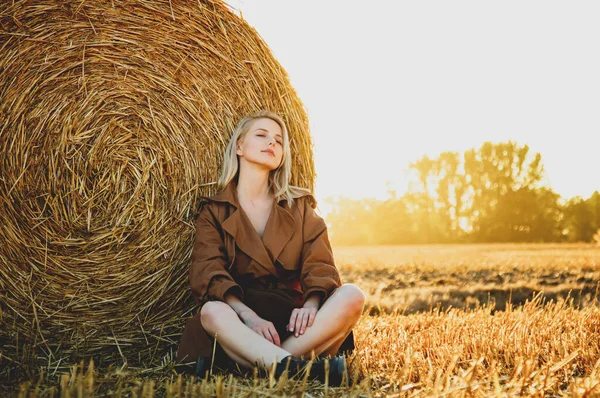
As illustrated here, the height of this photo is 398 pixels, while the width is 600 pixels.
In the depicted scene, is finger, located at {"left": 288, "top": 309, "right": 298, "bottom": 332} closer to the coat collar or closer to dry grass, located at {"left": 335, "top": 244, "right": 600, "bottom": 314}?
the coat collar

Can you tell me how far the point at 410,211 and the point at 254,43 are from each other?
2795cm

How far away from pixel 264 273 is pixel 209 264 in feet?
1.01

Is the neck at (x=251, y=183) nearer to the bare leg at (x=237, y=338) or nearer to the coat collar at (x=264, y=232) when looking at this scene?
the coat collar at (x=264, y=232)

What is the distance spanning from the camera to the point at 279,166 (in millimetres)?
3197

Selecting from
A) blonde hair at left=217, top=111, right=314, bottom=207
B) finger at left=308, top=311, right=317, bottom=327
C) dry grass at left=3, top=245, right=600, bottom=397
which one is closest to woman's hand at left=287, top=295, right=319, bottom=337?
finger at left=308, top=311, right=317, bottom=327

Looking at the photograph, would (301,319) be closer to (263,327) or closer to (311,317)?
(311,317)

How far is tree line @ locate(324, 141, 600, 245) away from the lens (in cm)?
2611

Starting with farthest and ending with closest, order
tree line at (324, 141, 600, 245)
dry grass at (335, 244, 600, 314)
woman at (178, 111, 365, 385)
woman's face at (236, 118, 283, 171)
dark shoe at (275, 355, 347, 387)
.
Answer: tree line at (324, 141, 600, 245)
dry grass at (335, 244, 600, 314)
woman's face at (236, 118, 283, 171)
woman at (178, 111, 365, 385)
dark shoe at (275, 355, 347, 387)

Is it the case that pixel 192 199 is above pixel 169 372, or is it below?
above

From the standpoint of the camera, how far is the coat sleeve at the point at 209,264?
2600 mm

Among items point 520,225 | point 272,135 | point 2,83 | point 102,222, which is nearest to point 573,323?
point 272,135

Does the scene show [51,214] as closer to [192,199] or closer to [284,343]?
[192,199]

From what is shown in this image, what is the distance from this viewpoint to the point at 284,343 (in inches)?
98.3

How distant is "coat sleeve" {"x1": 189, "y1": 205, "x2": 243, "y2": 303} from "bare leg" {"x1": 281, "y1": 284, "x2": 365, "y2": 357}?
389 mm
